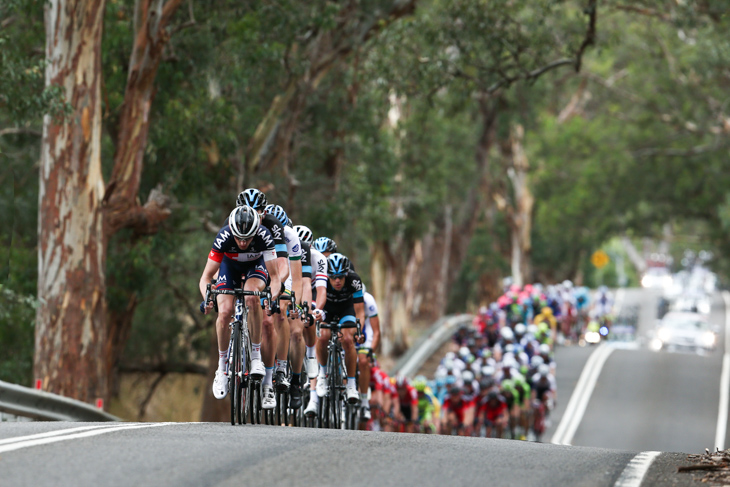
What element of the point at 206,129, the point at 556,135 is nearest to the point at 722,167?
the point at 556,135

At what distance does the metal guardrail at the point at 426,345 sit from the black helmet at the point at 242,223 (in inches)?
976

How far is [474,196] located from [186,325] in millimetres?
14069

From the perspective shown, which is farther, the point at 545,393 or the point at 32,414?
the point at 545,393

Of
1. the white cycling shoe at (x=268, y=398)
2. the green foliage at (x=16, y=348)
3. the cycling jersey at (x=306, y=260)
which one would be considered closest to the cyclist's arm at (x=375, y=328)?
the cycling jersey at (x=306, y=260)

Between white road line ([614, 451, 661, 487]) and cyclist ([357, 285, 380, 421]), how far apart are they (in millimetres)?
4541

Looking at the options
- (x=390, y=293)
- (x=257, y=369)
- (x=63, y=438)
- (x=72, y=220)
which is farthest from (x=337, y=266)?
(x=390, y=293)

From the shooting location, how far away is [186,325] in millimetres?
28516

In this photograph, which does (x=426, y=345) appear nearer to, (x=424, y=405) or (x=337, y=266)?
(x=424, y=405)

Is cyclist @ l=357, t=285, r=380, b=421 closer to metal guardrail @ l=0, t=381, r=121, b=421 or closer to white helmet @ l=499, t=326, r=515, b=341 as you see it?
metal guardrail @ l=0, t=381, r=121, b=421

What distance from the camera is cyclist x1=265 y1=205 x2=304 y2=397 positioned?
10516mm

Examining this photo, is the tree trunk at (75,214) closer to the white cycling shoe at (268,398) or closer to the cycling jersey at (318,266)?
the cycling jersey at (318,266)

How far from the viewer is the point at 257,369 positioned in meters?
9.63

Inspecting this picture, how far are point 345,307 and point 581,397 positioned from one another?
18753 millimetres

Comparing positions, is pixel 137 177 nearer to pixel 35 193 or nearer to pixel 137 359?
pixel 35 193
